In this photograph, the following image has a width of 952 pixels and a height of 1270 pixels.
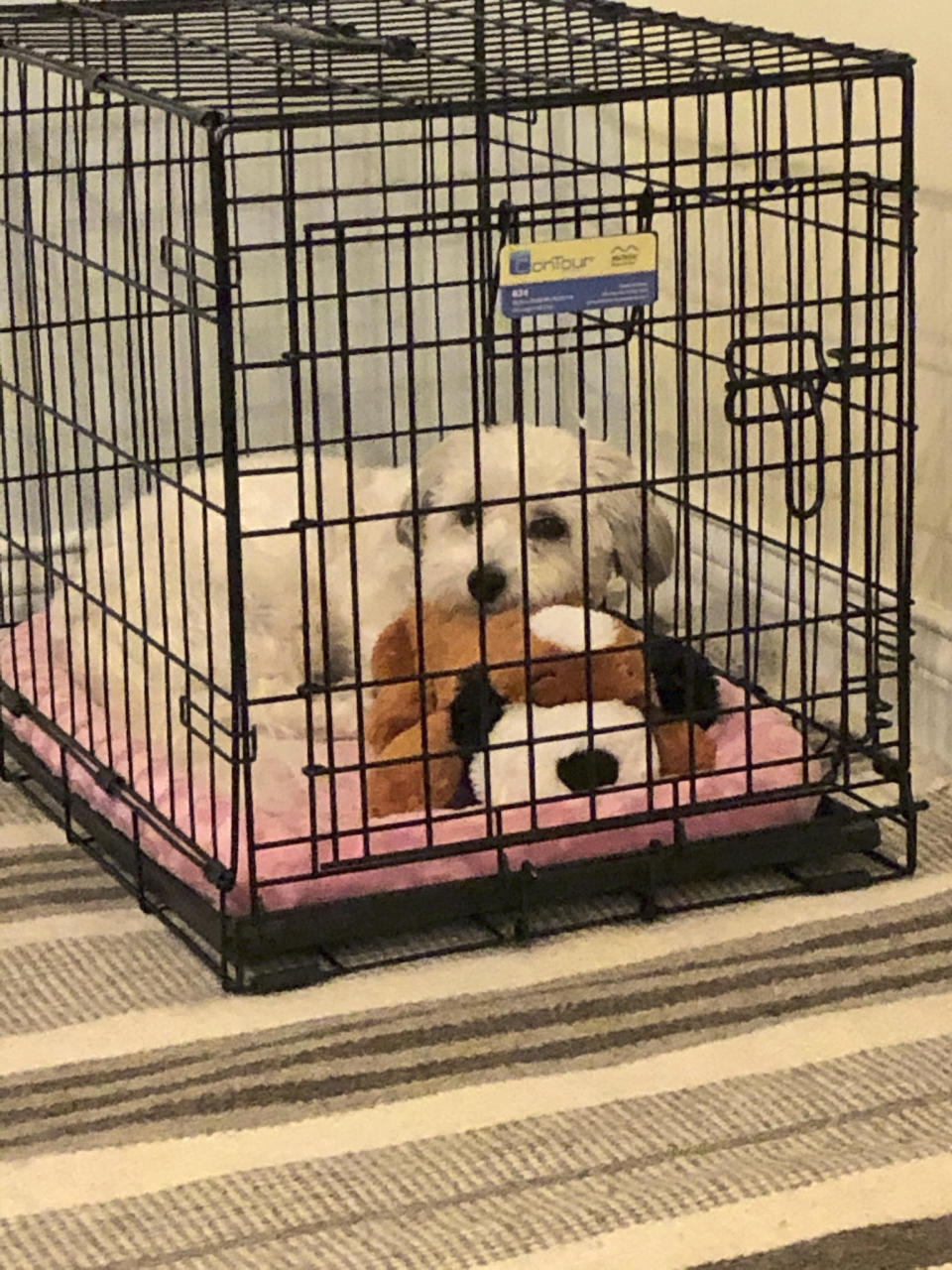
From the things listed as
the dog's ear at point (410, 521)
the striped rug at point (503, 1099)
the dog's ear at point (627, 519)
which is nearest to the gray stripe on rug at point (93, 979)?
the striped rug at point (503, 1099)

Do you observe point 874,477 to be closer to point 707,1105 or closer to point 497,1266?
point 707,1105

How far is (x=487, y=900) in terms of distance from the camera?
202 cm

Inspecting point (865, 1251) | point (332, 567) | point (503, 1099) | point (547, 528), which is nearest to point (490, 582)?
point (547, 528)

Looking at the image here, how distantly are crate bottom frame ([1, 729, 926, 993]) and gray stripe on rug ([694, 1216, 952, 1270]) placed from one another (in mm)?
558

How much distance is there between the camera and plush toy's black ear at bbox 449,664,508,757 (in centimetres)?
206

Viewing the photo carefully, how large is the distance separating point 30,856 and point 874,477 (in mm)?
1054

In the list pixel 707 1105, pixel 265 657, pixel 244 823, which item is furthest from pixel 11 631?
pixel 707 1105

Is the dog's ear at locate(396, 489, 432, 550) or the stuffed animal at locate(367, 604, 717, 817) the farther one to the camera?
the dog's ear at locate(396, 489, 432, 550)

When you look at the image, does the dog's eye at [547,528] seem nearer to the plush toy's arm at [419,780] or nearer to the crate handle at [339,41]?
the plush toy's arm at [419,780]

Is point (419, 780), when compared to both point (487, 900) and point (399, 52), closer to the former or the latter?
point (487, 900)

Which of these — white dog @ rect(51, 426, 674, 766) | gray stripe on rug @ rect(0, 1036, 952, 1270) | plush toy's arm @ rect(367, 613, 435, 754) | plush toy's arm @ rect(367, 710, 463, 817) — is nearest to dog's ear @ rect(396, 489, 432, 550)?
white dog @ rect(51, 426, 674, 766)

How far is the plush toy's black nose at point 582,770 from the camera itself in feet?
6.79

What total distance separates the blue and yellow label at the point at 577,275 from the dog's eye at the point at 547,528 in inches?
16.4

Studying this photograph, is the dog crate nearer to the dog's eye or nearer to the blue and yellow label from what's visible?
the blue and yellow label
